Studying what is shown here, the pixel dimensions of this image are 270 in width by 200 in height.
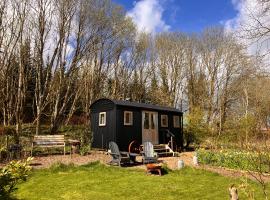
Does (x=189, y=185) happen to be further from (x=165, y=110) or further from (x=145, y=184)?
(x=165, y=110)

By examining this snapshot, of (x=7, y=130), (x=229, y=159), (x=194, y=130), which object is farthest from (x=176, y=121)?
(x=7, y=130)

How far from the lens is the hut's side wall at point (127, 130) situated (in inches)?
667

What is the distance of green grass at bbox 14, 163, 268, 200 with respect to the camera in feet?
24.0

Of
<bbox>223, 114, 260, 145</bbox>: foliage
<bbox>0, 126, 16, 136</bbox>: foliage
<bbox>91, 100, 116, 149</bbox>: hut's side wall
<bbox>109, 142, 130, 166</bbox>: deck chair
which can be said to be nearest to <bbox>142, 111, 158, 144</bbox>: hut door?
<bbox>91, 100, 116, 149</bbox>: hut's side wall

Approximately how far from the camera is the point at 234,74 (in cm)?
3553

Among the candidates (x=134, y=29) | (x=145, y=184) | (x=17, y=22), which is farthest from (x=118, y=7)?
(x=145, y=184)

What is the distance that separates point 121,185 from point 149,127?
1064cm

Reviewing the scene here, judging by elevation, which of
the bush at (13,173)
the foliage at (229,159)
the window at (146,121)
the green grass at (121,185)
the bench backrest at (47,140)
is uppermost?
the window at (146,121)

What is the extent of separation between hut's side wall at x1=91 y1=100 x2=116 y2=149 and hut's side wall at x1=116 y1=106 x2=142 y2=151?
285 millimetres

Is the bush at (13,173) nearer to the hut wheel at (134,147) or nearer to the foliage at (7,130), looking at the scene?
the hut wheel at (134,147)

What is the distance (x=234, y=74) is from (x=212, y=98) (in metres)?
3.85

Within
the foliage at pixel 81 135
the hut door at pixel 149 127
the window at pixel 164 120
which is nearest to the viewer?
the hut door at pixel 149 127

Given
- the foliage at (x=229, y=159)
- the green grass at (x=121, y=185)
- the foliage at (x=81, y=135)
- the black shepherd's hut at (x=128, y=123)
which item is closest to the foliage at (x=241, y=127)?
the foliage at (x=229, y=159)

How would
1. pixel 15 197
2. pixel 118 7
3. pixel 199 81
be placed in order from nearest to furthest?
1. pixel 15 197
2. pixel 118 7
3. pixel 199 81
